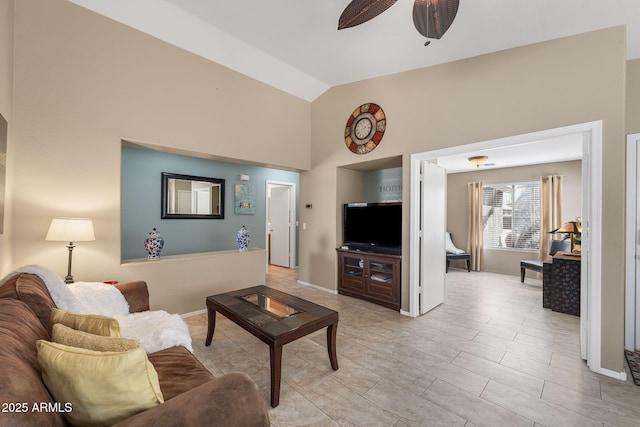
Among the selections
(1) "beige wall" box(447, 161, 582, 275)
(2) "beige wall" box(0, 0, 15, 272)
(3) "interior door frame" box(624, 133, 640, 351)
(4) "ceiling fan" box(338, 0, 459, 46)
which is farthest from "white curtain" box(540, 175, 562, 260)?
(2) "beige wall" box(0, 0, 15, 272)

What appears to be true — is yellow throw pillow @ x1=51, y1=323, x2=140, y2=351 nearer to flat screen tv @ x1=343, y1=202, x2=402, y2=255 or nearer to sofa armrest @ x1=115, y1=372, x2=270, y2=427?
sofa armrest @ x1=115, y1=372, x2=270, y2=427

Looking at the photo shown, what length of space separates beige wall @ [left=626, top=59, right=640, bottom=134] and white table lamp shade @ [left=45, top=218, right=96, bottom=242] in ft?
16.9

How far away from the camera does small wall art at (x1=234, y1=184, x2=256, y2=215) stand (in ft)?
16.4

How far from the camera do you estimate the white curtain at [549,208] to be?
509 cm

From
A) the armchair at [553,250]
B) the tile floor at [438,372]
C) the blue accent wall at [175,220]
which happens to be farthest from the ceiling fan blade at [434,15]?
the armchair at [553,250]

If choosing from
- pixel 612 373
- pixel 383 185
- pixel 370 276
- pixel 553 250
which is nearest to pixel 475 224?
pixel 553 250

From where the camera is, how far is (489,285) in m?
4.80

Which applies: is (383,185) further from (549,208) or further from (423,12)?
(549,208)

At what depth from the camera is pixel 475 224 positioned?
606 centimetres

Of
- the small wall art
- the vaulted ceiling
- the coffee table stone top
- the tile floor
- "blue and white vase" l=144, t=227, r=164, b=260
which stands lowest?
the tile floor

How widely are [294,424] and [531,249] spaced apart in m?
6.06

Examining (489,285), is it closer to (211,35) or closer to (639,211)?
(639,211)

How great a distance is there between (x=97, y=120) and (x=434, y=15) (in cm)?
316

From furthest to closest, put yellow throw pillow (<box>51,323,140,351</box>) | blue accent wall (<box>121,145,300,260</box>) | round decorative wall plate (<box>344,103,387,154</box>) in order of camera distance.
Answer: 1. blue accent wall (<box>121,145,300,260</box>)
2. round decorative wall plate (<box>344,103,387,154</box>)
3. yellow throw pillow (<box>51,323,140,351</box>)
